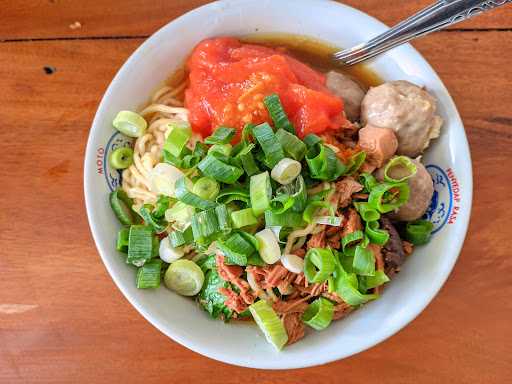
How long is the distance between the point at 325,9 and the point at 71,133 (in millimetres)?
1343

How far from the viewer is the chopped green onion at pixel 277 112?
215cm

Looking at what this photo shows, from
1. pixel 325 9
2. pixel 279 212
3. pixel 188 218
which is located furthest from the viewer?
pixel 325 9

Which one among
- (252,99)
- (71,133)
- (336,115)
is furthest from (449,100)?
(71,133)

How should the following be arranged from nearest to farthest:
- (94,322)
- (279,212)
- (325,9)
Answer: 1. (279,212)
2. (325,9)
3. (94,322)

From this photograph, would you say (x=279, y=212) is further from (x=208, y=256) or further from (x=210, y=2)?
(x=210, y=2)

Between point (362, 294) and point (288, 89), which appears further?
point (288, 89)

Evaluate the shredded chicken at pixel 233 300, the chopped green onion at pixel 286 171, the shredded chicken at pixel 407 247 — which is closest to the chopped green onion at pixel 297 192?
the chopped green onion at pixel 286 171

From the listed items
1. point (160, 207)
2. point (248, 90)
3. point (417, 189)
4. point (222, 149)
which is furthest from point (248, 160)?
point (417, 189)

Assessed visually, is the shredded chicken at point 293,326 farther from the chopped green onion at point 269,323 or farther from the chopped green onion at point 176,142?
the chopped green onion at point 176,142

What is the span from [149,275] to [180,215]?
0.29 m

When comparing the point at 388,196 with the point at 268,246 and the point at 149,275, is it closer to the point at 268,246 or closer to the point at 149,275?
the point at 268,246

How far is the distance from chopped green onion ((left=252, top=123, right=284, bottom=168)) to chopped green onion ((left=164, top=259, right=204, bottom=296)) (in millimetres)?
592

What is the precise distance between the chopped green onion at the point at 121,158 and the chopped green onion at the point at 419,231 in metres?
1.29

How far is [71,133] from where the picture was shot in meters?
2.55
